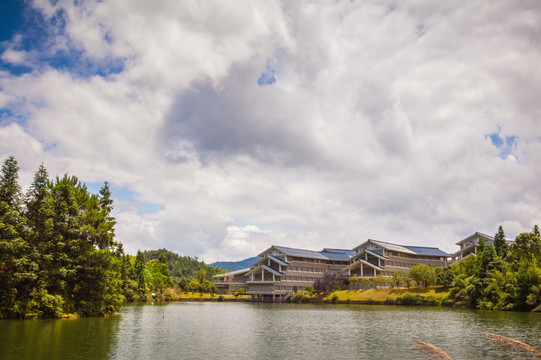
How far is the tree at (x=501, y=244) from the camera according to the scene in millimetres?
73062

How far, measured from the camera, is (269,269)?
108m

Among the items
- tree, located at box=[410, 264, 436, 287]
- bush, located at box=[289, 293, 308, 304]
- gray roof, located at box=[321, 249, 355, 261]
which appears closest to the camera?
tree, located at box=[410, 264, 436, 287]

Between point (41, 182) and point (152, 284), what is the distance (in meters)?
65.8

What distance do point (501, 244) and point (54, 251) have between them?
70987mm

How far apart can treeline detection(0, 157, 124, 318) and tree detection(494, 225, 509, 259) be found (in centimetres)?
6339

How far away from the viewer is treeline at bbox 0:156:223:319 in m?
37.7

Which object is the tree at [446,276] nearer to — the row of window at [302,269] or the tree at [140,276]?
the row of window at [302,269]

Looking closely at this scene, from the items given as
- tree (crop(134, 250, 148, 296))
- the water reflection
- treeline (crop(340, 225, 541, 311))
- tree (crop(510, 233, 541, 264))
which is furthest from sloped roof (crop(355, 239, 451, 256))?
the water reflection

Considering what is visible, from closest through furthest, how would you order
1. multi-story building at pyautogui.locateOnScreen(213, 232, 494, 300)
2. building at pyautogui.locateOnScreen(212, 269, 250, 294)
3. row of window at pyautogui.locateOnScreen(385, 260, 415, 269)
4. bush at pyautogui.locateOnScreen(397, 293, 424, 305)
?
bush at pyautogui.locateOnScreen(397, 293, 424, 305)
multi-story building at pyautogui.locateOnScreen(213, 232, 494, 300)
row of window at pyautogui.locateOnScreen(385, 260, 415, 269)
building at pyautogui.locateOnScreen(212, 269, 250, 294)

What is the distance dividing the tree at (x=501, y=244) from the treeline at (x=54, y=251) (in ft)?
208

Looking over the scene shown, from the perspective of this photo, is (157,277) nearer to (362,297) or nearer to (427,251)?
(362,297)

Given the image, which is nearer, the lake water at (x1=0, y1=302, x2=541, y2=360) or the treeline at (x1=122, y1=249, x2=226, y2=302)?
the lake water at (x1=0, y1=302, x2=541, y2=360)

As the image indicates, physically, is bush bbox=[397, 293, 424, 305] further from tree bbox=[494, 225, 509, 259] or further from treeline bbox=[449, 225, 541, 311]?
tree bbox=[494, 225, 509, 259]

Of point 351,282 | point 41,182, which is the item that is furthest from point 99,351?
point 351,282
